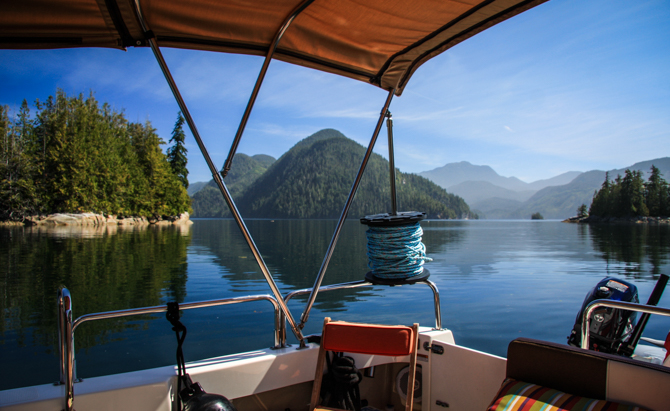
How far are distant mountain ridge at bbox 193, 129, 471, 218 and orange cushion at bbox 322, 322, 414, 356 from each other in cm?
12779

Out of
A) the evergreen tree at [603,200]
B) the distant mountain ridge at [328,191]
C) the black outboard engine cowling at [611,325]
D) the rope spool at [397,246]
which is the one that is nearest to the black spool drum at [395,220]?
the rope spool at [397,246]

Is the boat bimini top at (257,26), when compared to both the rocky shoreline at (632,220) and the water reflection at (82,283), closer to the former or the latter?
the water reflection at (82,283)

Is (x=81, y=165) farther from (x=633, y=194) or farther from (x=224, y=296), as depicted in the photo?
(x=633, y=194)

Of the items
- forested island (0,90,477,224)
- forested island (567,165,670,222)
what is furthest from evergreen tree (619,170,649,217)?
forested island (0,90,477,224)

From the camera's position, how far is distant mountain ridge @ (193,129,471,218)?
466ft

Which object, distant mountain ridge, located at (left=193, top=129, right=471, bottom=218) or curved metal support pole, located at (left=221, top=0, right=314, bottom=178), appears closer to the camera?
curved metal support pole, located at (left=221, top=0, right=314, bottom=178)

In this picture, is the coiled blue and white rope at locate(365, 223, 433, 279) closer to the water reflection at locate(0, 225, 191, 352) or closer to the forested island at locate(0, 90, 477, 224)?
the water reflection at locate(0, 225, 191, 352)

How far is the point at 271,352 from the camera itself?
212 centimetres

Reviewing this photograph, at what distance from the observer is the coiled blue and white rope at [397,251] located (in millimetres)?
2244

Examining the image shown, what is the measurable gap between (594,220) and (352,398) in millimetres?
105557

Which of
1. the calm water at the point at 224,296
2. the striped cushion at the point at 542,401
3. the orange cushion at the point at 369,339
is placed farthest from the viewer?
the calm water at the point at 224,296

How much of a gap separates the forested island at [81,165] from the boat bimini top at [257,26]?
4639cm

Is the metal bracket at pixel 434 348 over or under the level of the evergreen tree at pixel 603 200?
under

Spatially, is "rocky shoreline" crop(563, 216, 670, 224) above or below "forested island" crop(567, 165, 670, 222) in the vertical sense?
below
